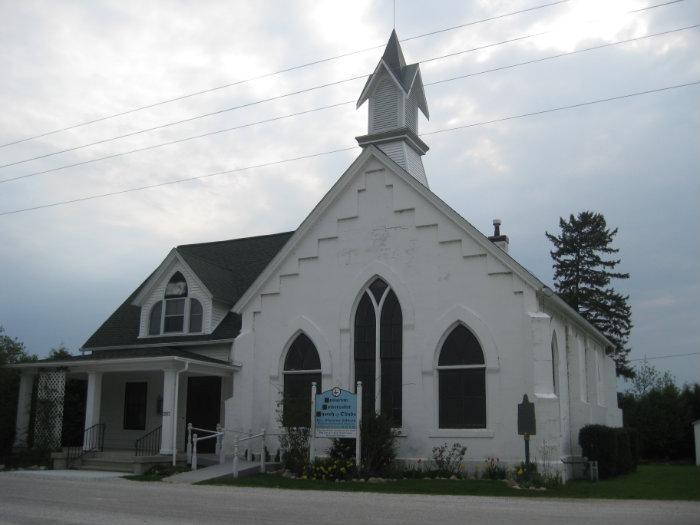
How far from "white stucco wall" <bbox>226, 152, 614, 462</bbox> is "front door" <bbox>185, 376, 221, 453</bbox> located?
1971mm

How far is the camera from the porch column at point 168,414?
70.2ft

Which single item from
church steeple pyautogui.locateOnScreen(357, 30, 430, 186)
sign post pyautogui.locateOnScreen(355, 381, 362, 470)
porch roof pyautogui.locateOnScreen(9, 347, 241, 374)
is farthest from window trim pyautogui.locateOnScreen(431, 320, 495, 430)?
church steeple pyautogui.locateOnScreen(357, 30, 430, 186)

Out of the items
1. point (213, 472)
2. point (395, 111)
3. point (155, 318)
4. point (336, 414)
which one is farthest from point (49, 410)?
point (395, 111)

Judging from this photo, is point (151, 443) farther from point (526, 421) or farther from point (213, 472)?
point (526, 421)

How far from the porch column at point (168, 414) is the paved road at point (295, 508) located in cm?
499

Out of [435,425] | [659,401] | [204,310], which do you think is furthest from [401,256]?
[659,401]

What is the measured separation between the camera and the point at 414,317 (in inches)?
819

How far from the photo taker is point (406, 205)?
21.7 meters

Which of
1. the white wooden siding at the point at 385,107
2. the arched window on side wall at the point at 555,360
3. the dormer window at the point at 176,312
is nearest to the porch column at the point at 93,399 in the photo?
the dormer window at the point at 176,312

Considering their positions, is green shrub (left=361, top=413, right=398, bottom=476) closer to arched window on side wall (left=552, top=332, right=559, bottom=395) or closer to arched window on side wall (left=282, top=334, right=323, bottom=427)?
arched window on side wall (left=282, top=334, right=323, bottom=427)

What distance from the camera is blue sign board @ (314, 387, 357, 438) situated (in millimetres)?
18969

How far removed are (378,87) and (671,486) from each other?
15861 millimetres

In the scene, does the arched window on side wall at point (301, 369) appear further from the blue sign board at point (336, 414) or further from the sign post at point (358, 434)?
the sign post at point (358, 434)

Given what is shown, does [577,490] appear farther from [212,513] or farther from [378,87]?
[378,87]
